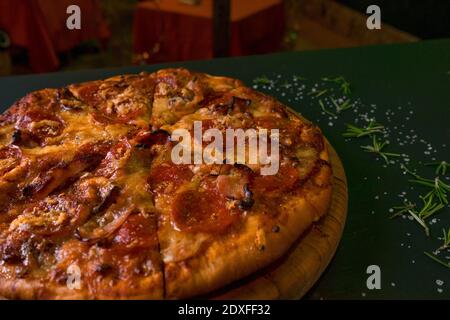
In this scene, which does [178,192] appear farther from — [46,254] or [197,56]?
[197,56]

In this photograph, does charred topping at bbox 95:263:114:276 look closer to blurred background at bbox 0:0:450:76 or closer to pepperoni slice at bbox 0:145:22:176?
pepperoni slice at bbox 0:145:22:176

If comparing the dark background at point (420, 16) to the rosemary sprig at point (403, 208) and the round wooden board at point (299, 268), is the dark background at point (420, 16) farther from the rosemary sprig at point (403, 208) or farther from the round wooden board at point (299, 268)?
the round wooden board at point (299, 268)

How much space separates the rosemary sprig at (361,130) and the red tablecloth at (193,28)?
2.79 metres

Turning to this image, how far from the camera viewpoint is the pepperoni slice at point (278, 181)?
6.17 ft

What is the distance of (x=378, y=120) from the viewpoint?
8.71 feet

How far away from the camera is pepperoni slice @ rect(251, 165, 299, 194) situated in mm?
1880

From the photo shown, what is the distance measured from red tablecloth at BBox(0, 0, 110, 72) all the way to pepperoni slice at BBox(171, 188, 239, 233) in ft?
14.2

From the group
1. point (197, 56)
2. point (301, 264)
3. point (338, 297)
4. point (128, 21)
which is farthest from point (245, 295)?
point (128, 21)

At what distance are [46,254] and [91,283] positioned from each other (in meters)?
0.21

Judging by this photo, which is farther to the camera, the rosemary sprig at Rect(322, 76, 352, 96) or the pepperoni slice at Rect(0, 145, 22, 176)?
the rosemary sprig at Rect(322, 76, 352, 96)

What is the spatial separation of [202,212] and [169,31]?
3857 mm

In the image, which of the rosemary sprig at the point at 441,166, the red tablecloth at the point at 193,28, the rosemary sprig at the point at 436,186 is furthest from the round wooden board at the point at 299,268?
the red tablecloth at the point at 193,28

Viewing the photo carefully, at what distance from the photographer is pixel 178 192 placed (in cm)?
186

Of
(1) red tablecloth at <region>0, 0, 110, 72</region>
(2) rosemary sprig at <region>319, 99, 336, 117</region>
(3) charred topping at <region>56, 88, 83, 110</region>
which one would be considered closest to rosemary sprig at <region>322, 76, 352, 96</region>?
(2) rosemary sprig at <region>319, 99, 336, 117</region>
